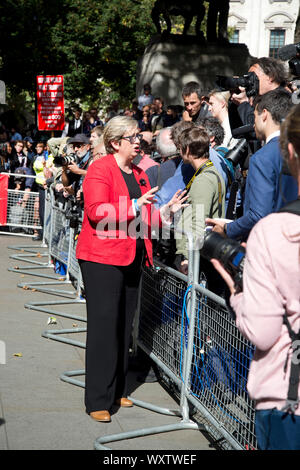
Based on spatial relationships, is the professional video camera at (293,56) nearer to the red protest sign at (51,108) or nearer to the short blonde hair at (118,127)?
the short blonde hair at (118,127)

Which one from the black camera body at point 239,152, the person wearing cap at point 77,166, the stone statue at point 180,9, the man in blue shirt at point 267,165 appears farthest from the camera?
the stone statue at point 180,9

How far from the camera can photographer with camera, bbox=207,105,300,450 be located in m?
2.39

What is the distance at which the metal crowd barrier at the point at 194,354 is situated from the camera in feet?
13.4

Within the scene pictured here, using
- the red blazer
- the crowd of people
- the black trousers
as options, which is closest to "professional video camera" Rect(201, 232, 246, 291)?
the crowd of people

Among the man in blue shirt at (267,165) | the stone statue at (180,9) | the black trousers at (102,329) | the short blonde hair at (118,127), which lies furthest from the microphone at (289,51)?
the stone statue at (180,9)

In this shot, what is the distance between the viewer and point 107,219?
4703mm

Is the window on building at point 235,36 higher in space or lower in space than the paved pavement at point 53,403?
higher

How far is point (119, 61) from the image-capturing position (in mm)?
31594

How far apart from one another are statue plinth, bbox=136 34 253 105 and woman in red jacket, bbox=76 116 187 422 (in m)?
10.1

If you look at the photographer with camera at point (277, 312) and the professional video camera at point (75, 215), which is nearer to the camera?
the photographer with camera at point (277, 312)

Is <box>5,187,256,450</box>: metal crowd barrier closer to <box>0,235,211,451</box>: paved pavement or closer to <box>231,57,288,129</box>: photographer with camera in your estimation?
<box>0,235,211,451</box>: paved pavement

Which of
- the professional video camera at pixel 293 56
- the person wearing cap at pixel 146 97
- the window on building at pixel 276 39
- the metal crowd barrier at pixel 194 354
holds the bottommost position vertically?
the metal crowd barrier at pixel 194 354

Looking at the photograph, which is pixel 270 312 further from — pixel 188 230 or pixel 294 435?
pixel 188 230
